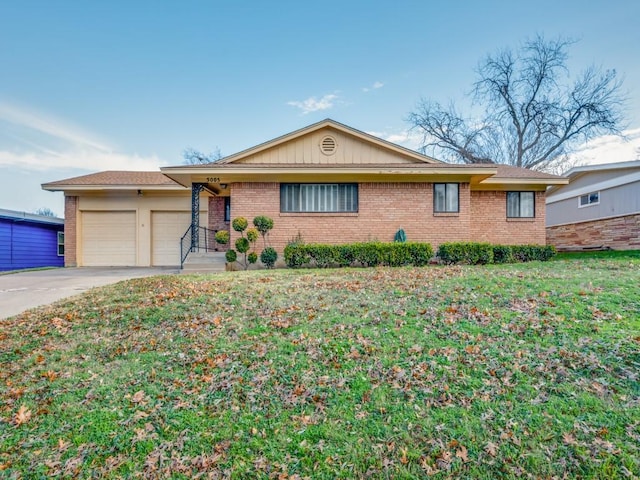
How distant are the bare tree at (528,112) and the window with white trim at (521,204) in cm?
1443

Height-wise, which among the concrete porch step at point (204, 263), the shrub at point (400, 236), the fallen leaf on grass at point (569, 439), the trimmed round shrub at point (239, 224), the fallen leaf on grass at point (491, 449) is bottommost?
the fallen leaf on grass at point (491, 449)

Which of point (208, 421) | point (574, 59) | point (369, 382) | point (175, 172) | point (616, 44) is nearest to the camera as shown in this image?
point (208, 421)

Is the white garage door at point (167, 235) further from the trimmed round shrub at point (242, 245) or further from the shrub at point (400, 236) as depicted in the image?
the shrub at point (400, 236)

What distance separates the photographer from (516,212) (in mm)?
13461

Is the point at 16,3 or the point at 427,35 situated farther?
the point at 427,35

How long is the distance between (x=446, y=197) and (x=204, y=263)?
8.62 metres

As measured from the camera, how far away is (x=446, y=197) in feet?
39.5

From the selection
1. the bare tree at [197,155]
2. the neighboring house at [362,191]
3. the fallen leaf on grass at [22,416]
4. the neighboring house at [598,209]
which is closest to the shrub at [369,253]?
the neighboring house at [362,191]

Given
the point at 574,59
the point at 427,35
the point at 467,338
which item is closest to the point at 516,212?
the point at 427,35

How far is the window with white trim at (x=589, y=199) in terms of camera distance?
14961 mm

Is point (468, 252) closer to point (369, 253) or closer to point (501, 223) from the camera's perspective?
point (369, 253)

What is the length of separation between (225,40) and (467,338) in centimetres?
1345

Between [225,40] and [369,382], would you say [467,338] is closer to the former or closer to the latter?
[369,382]

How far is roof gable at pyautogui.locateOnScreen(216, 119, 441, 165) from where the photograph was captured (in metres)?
12.0
